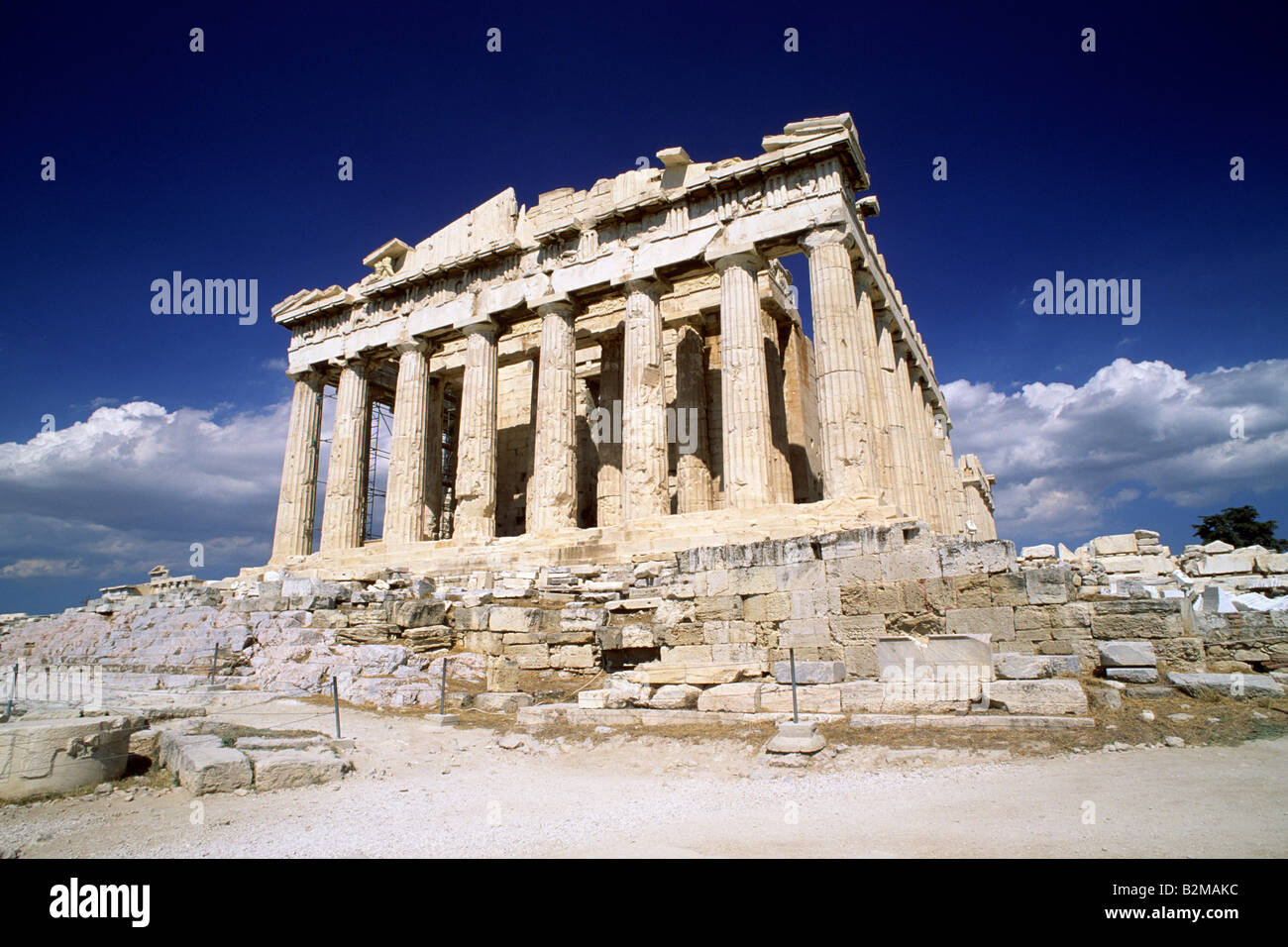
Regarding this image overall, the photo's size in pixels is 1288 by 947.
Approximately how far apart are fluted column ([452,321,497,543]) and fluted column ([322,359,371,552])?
199 inches

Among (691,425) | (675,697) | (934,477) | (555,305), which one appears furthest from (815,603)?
(934,477)

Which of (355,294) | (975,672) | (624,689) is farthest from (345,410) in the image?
(975,672)

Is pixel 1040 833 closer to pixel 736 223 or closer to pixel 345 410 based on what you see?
pixel 736 223

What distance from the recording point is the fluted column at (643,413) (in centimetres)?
1972

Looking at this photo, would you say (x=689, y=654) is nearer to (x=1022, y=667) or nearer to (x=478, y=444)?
(x=1022, y=667)

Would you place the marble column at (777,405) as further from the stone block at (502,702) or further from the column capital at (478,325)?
the stone block at (502,702)

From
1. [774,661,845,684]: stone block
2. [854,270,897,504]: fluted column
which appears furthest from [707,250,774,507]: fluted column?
[774,661,845,684]: stone block

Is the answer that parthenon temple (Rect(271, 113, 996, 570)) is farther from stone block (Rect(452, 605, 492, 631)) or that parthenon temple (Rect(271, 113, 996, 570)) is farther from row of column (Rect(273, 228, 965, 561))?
stone block (Rect(452, 605, 492, 631))

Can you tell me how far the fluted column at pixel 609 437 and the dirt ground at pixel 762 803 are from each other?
645 inches

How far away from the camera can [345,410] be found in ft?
87.5

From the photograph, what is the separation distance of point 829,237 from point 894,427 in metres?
5.83

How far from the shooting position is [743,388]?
18844 mm

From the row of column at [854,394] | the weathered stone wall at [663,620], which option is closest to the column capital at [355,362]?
the weathered stone wall at [663,620]

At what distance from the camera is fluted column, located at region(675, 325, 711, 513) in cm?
2266
